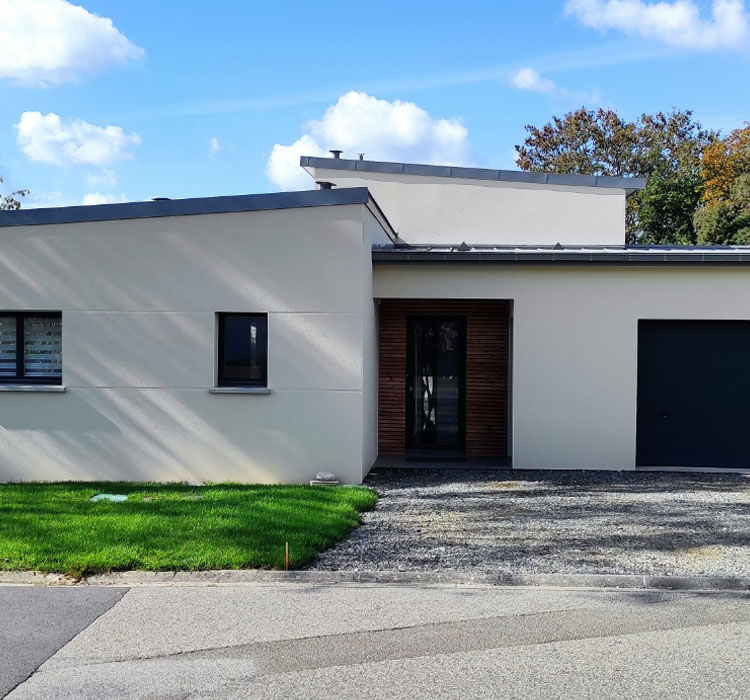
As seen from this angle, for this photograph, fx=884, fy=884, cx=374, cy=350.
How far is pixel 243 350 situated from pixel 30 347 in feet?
10.5

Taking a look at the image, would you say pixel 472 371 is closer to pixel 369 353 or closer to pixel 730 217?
pixel 369 353

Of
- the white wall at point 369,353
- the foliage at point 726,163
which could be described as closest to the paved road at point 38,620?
the white wall at point 369,353

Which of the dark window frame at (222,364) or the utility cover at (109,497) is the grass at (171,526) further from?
the dark window frame at (222,364)

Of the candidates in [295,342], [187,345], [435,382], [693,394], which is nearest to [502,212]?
[435,382]

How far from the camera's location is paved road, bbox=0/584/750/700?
5016mm

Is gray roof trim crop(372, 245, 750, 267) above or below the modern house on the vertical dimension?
above

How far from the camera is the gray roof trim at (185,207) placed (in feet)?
40.3

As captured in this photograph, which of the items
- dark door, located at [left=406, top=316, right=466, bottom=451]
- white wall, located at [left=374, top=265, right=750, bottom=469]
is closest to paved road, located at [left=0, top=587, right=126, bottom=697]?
white wall, located at [left=374, top=265, right=750, bottom=469]

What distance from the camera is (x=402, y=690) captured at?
495 centimetres

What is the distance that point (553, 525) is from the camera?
31.5 ft

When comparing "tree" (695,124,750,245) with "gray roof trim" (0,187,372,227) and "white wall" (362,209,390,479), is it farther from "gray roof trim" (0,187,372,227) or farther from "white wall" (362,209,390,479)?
"gray roof trim" (0,187,372,227)

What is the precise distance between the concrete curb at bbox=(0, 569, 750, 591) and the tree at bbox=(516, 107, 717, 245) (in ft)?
127

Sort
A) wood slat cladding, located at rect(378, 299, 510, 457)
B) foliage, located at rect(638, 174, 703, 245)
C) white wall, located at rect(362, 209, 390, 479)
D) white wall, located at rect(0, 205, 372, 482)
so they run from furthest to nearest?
foliage, located at rect(638, 174, 703, 245)
wood slat cladding, located at rect(378, 299, 510, 457)
white wall, located at rect(362, 209, 390, 479)
white wall, located at rect(0, 205, 372, 482)

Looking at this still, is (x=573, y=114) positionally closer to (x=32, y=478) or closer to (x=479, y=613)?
(x=32, y=478)
